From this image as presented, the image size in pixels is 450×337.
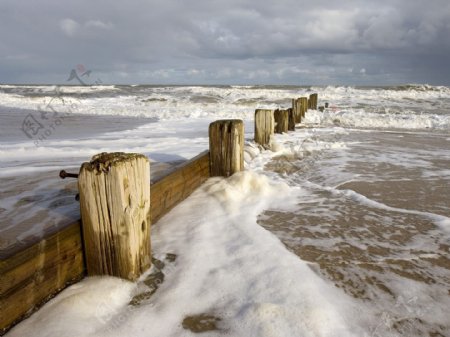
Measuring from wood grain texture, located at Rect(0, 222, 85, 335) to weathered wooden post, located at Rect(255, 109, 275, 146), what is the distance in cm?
502

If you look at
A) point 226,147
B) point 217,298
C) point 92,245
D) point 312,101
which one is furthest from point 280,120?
point 312,101

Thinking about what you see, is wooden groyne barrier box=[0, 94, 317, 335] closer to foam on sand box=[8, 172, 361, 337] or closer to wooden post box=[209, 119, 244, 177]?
foam on sand box=[8, 172, 361, 337]

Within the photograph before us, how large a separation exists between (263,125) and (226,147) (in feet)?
8.57

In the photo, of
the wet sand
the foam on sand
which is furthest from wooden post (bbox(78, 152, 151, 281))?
the wet sand

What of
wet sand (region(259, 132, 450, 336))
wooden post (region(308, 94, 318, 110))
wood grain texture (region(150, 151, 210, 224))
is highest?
wooden post (region(308, 94, 318, 110))

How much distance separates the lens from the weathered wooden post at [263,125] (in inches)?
260

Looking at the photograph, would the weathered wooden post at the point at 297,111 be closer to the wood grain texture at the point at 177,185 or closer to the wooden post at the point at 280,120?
the wooden post at the point at 280,120

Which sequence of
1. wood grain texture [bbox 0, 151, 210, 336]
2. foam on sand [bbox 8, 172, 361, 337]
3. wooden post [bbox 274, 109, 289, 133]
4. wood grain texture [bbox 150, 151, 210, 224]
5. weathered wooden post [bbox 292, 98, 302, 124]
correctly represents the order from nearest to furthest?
wood grain texture [bbox 0, 151, 210, 336] < foam on sand [bbox 8, 172, 361, 337] < wood grain texture [bbox 150, 151, 210, 224] < wooden post [bbox 274, 109, 289, 133] < weathered wooden post [bbox 292, 98, 302, 124]

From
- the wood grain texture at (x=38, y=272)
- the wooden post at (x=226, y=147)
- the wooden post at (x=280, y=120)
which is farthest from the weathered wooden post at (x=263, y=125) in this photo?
the wood grain texture at (x=38, y=272)

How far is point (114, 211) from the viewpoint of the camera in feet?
6.35

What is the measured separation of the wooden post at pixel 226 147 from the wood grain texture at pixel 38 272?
2.48 m

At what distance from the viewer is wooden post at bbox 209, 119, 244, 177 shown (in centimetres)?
422

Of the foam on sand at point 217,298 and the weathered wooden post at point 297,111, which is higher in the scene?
the weathered wooden post at point 297,111

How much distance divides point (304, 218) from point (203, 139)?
4.80 metres
